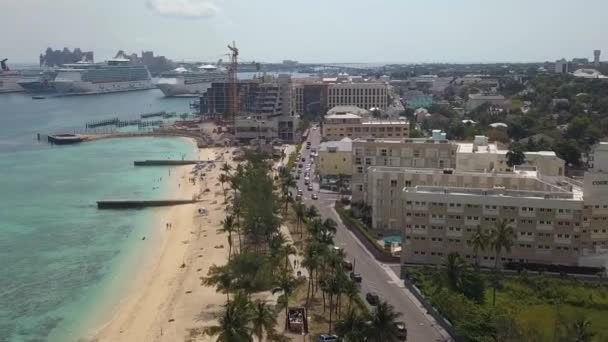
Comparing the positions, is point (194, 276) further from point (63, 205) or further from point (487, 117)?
point (487, 117)

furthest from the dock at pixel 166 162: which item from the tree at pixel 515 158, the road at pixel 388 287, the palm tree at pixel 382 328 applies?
the palm tree at pixel 382 328

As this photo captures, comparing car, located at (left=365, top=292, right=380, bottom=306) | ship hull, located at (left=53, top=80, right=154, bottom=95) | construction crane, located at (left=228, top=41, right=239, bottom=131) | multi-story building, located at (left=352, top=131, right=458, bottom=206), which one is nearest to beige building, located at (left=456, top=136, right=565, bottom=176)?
multi-story building, located at (left=352, top=131, right=458, bottom=206)

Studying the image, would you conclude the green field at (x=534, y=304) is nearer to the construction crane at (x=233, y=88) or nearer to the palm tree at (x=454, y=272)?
the palm tree at (x=454, y=272)

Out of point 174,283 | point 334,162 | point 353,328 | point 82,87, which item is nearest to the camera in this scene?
point 353,328

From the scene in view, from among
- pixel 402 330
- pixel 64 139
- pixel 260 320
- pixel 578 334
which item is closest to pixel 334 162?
pixel 402 330

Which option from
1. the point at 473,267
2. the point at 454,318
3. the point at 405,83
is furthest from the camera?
the point at 405,83

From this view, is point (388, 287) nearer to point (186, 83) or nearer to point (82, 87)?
point (186, 83)

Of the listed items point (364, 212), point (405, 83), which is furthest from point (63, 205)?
point (405, 83)
